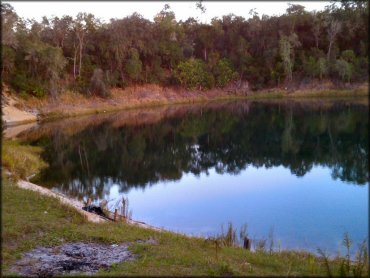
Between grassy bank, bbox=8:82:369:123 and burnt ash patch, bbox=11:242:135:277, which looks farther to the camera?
grassy bank, bbox=8:82:369:123

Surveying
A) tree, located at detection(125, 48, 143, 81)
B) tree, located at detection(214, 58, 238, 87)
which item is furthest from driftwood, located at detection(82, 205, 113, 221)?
tree, located at detection(214, 58, 238, 87)

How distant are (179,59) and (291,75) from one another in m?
18.5

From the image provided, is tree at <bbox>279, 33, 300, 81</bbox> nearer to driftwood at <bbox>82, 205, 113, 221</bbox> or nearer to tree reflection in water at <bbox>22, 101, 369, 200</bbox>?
tree reflection in water at <bbox>22, 101, 369, 200</bbox>

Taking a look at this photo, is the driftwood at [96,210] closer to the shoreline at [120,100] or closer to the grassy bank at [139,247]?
the grassy bank at [139,247]

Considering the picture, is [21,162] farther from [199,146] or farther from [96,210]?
[199,146]

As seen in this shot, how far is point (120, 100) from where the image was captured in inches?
2549

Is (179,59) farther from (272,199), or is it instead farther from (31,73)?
(272,199)

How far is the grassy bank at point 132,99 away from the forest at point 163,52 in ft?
3.87

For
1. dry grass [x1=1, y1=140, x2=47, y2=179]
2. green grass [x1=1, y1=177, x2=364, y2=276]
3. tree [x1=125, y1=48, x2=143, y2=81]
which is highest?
tree [x1=125, y1=48, x2=143, y2=81]

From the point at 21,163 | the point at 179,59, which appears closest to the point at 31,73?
the point at 179,59

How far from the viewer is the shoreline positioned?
167 feet

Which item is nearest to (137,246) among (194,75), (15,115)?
(15,115)

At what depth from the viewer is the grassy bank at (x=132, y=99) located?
54656 mm

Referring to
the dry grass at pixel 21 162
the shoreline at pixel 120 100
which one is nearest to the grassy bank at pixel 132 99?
the shoreline at pixel 120 100
